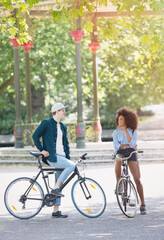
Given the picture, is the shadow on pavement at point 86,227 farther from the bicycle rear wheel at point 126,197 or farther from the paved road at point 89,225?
the bicycle rear wheel at point 126,197

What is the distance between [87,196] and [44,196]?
0.64 metres

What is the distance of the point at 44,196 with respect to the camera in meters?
8.32

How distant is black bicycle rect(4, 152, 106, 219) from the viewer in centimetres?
818

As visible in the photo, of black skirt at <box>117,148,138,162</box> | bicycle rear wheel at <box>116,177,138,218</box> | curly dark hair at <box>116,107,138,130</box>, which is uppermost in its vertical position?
curly dark hair at <box>116,107,138,130</box>

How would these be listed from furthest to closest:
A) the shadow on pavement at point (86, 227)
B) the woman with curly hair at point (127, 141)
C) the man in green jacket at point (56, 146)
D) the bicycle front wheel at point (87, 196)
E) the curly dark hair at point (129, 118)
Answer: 1. the curly dark hair at point (129, 118)
2. the woman with curly hair at point (127, 141)
3. the man in green jacket at point (56, 146)
4. the bicycle front wheel at point (87, 196)
5. the shadow on pavement at point (86, 227)

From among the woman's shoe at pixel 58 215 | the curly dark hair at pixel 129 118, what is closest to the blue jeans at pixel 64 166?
the woman's shoe at pixel 58 215

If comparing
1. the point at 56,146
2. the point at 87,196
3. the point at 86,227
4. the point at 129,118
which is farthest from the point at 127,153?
the point at 86,227

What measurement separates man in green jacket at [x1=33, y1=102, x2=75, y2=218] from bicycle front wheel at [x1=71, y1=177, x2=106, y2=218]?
225 mm

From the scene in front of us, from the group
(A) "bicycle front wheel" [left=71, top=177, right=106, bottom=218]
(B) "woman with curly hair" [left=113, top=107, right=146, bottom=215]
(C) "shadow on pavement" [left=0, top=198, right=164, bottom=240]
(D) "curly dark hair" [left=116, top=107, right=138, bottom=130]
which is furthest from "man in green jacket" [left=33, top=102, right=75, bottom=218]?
(D) "curly dark hair" [left=116, top=107, right=138, bottom=130]

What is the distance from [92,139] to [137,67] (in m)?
6.74

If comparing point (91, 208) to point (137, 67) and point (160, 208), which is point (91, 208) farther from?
point (137, 67)

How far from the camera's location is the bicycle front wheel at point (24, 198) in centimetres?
828

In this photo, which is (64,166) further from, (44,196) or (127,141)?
(127,141)

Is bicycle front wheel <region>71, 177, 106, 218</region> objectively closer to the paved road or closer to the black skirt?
the paved road
